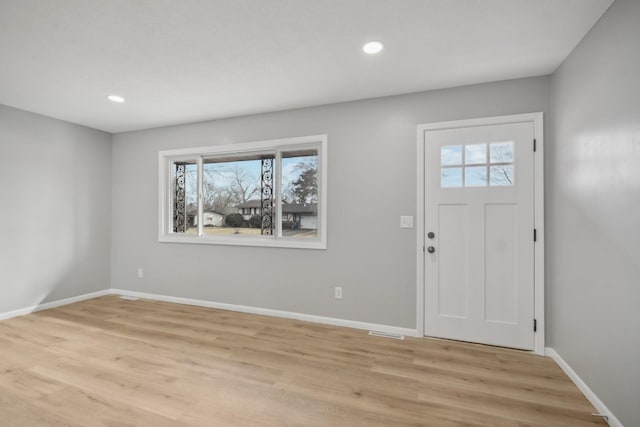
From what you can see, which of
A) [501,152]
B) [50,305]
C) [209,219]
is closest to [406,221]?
[501,152]

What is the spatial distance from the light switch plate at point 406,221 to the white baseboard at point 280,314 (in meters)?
1.06

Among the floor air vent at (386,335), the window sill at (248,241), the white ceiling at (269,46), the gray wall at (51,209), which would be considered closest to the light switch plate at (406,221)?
the window sill at (248,241)

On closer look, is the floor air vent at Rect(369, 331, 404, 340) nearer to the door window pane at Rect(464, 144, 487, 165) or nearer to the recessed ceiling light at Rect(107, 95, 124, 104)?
the door window pane at Rect(464, 144, 487, 165)

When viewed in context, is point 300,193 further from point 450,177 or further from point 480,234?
point 480,234

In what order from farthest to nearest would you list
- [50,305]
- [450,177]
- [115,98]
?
[50,305], [115,98], [450,177]

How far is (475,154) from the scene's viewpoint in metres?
2.84

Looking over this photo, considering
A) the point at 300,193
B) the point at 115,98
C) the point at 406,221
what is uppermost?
the point at 115,98

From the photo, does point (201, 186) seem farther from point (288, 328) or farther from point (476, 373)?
point (476, 373)

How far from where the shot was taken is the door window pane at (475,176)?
280 cm

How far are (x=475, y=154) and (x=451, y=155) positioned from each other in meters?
0.21

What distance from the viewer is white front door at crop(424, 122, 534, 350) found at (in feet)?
8.77

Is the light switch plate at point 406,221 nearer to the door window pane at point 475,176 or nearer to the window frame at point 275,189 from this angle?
the door window pane at point 475,176

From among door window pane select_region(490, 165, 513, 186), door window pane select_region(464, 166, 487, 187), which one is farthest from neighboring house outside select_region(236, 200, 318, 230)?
door window pane select_region(490, 165, 513, 186)

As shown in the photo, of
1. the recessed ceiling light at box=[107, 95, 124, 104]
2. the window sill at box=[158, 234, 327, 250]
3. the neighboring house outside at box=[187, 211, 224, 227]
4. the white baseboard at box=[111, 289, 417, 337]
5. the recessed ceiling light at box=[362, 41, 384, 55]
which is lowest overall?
the white baseboard at box=[111, 289, 417, 337]
